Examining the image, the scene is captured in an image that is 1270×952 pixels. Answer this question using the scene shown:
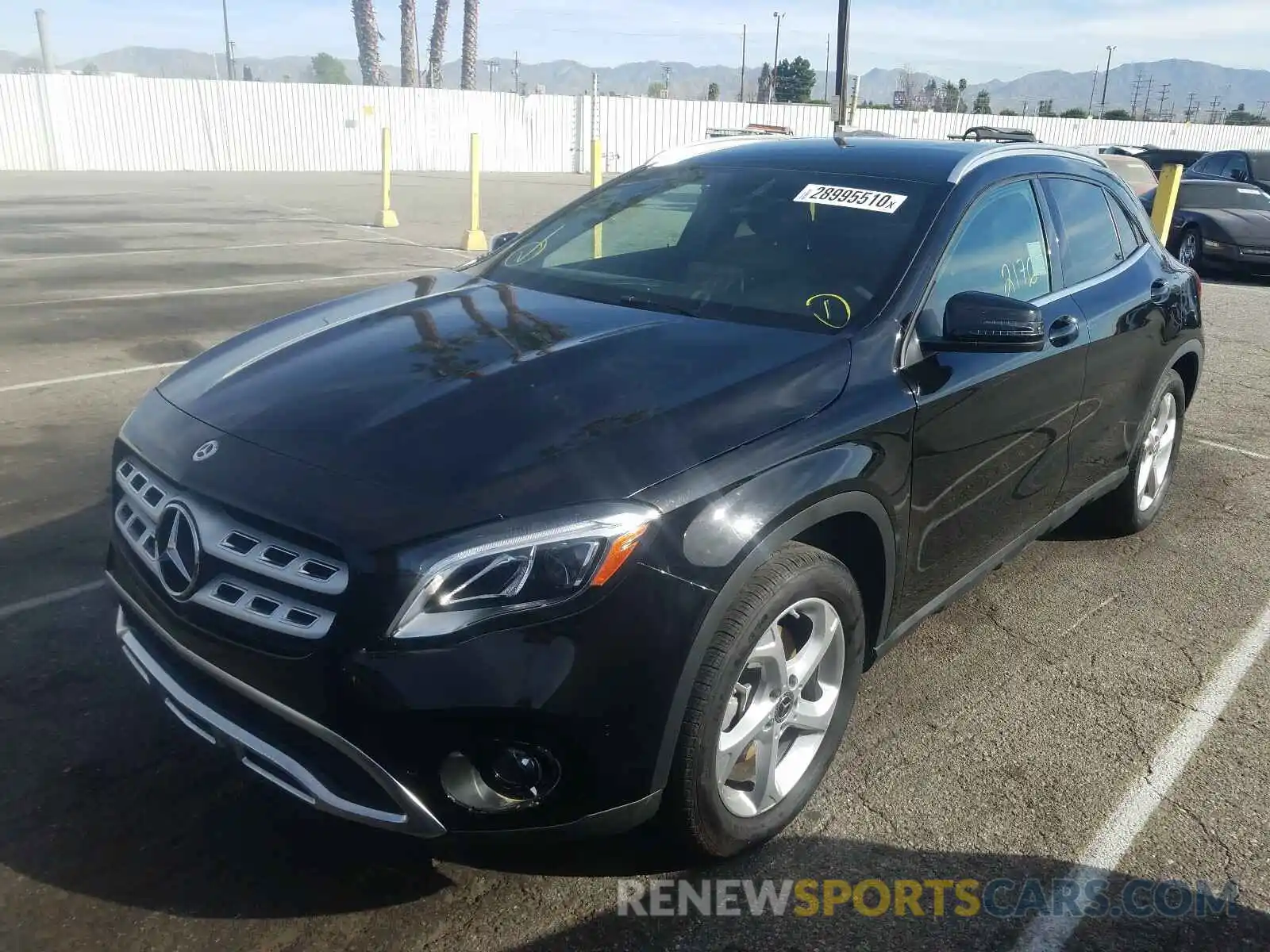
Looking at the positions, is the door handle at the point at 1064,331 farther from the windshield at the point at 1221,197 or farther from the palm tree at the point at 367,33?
the palm tree at the point at 367,33

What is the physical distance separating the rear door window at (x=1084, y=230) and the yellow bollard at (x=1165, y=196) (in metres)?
9.66

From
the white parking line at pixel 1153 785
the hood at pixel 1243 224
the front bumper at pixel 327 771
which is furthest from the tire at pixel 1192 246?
the front bumper at pixel 327 771

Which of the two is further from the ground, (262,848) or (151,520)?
(151,520)

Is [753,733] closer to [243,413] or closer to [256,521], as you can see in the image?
[256,521]

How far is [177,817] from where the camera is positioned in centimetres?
278

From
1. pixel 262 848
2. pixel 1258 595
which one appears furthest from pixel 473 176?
pixel 262 848

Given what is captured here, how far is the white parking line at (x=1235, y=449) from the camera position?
655 centimetres

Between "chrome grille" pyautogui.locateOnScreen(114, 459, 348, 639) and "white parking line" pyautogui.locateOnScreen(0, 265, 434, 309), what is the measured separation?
27.8ft

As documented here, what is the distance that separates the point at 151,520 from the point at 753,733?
→ 5.11ft

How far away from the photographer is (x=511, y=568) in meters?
2.21

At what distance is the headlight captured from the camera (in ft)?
7.16

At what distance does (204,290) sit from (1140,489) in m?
8.86

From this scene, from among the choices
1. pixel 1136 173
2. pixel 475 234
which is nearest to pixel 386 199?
pixel 475 234

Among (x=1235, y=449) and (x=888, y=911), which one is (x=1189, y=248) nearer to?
(x=1235, y=449)
